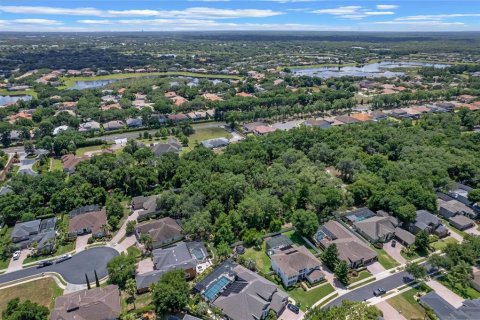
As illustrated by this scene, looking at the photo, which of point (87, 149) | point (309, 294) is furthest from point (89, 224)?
point (87, 149)

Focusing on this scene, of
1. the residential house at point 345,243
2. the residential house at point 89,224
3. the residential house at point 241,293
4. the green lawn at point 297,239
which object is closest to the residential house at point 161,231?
the residential house at point 89,224

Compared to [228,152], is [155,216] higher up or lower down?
lower down

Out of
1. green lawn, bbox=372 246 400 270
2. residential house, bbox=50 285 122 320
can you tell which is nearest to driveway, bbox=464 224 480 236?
green lawn, bbox=372 246 400 270

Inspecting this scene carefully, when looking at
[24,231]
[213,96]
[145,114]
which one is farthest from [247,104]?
[24,231]

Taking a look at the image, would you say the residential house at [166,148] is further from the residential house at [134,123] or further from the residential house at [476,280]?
the residential house at [476,280]

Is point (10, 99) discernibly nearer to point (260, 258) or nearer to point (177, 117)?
point (177, 117)

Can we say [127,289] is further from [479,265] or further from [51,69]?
[51,69]
